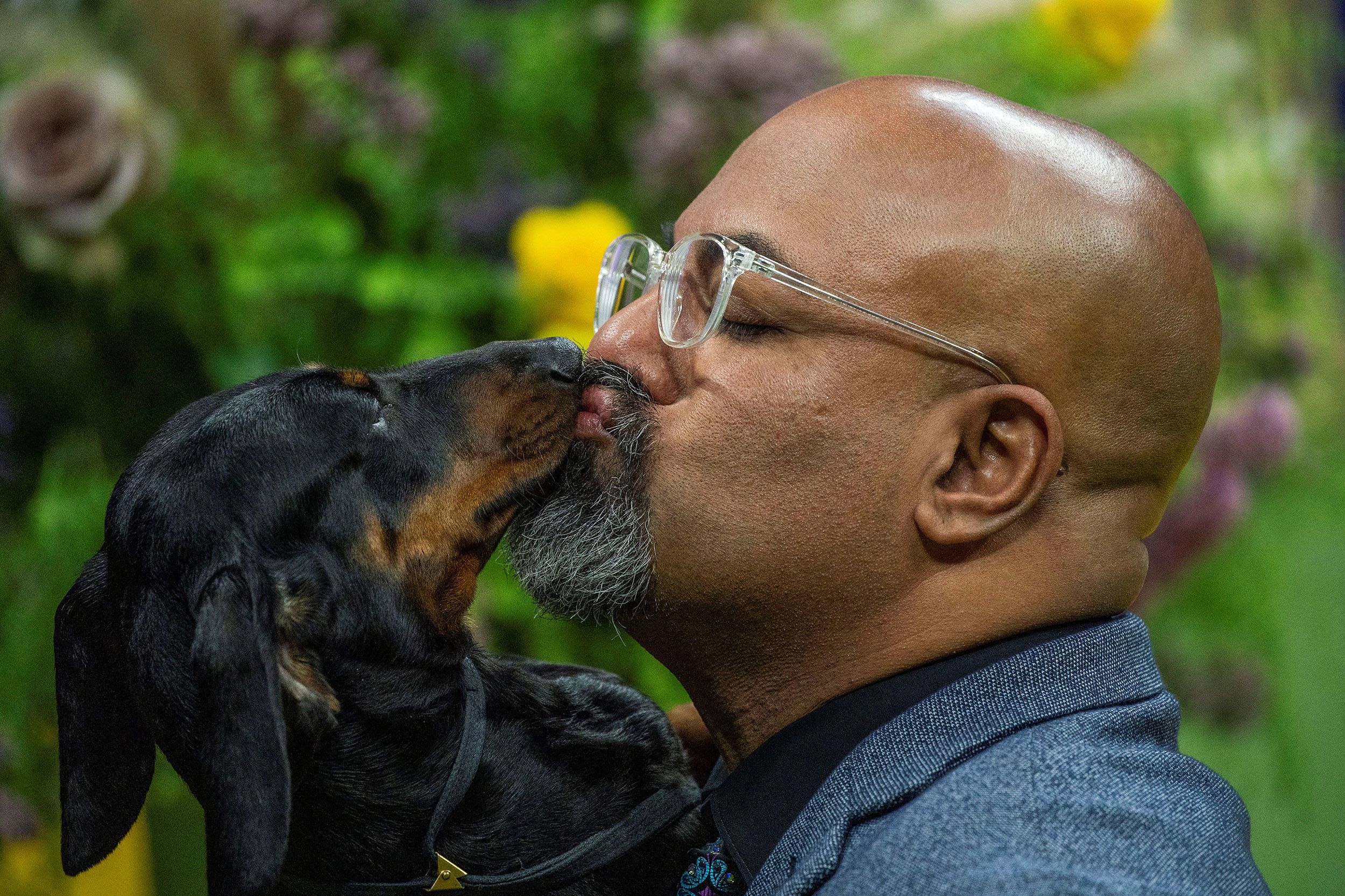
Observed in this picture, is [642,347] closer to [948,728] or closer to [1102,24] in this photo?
[948,728]

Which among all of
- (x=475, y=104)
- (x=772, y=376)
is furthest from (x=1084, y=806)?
(x=475, y=104)

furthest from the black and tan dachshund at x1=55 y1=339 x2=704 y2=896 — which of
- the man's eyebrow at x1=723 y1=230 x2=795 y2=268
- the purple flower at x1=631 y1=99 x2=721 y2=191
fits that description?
the purple flower at x1=631 y1=99 x2=721 y2=191

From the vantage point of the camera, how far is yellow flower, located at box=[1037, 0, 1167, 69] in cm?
244

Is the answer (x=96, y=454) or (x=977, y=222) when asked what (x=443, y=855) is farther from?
(x=96, y=454)

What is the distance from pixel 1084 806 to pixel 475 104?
1.78m

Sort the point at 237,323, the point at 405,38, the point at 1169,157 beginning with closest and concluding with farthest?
the point at 237,323 < the point at 405,38 < the point at 1169,157

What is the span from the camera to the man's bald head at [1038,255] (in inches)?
47.8

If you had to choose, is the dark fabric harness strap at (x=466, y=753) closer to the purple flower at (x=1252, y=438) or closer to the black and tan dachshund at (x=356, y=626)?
the black and tan dachshund at (x=356, y=626)

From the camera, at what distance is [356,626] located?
1357mm

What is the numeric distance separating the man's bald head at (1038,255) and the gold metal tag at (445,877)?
73 centimetres

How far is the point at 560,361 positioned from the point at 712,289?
22cm

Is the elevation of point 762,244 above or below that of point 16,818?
above

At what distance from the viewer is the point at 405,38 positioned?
7.64ft

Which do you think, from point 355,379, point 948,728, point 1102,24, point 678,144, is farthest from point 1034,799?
point 1102,24
